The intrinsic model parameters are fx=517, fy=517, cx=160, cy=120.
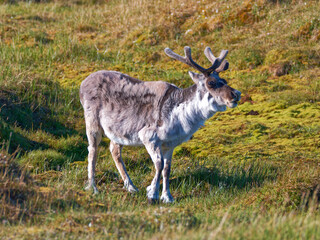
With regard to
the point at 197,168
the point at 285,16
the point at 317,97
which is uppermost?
the point at 285,16

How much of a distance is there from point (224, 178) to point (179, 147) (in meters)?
1.67

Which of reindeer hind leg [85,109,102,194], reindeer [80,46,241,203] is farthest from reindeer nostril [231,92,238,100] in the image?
reindeer hind leg [85,109,102,194]

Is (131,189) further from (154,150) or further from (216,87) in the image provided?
(216,87)

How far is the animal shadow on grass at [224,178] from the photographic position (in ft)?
24.9

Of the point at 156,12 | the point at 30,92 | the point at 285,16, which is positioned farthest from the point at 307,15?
the point at 30,92

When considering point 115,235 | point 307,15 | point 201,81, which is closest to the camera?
point 115,235

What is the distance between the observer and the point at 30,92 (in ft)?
35.8

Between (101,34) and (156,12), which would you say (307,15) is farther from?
(101,34)

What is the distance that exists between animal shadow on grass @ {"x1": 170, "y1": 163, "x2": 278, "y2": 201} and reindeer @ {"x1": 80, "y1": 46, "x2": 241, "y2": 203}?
0.52 m

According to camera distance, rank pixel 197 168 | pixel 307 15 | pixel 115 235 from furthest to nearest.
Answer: pixel 307 15, pixel 197 168, pixel 115 235

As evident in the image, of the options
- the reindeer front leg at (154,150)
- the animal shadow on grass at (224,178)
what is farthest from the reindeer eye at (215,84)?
the animal shadow on grass at (224,178)

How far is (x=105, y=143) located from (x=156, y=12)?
7.48 meters

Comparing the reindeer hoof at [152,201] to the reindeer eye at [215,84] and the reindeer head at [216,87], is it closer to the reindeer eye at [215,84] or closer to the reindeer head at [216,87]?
the reindeer head at [216,87]

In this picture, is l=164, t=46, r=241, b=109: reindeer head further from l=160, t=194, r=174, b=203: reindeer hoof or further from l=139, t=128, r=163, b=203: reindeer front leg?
l=160, t=194, r=174, b=203: reindeer hoof
